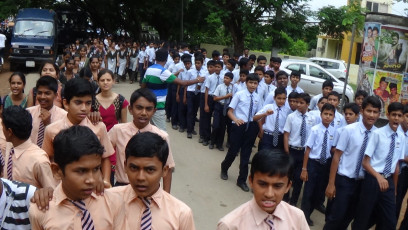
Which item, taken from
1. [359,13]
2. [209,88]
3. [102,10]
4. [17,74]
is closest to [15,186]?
[17,74]

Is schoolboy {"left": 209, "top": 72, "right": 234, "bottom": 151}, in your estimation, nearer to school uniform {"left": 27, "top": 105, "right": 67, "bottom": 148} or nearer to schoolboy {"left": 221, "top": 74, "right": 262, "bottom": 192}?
schoolboy {"left": 221, "top": 74, "right": 262, "bottom": 192}

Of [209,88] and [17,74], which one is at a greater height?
[17,74]

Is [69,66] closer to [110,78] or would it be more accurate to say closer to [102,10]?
[110,78]

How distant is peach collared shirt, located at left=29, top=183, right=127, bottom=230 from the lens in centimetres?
200

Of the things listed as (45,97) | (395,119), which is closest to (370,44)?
(395,119)

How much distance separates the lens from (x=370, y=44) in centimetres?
845

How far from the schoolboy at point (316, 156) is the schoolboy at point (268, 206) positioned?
285cm

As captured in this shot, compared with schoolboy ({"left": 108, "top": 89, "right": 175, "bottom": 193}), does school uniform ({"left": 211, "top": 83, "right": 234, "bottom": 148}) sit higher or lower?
lower

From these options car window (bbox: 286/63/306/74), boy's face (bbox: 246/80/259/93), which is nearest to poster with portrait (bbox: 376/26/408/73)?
boy's face (bbox: 246/80/259/93)

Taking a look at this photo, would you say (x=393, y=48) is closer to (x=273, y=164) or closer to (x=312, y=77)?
(x=312, y=77)

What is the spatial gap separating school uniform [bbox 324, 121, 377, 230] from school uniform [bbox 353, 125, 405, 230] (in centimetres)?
12

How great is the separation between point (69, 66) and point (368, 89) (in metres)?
5.77

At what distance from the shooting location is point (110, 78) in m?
4.45

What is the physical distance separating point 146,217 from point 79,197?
0.34m
